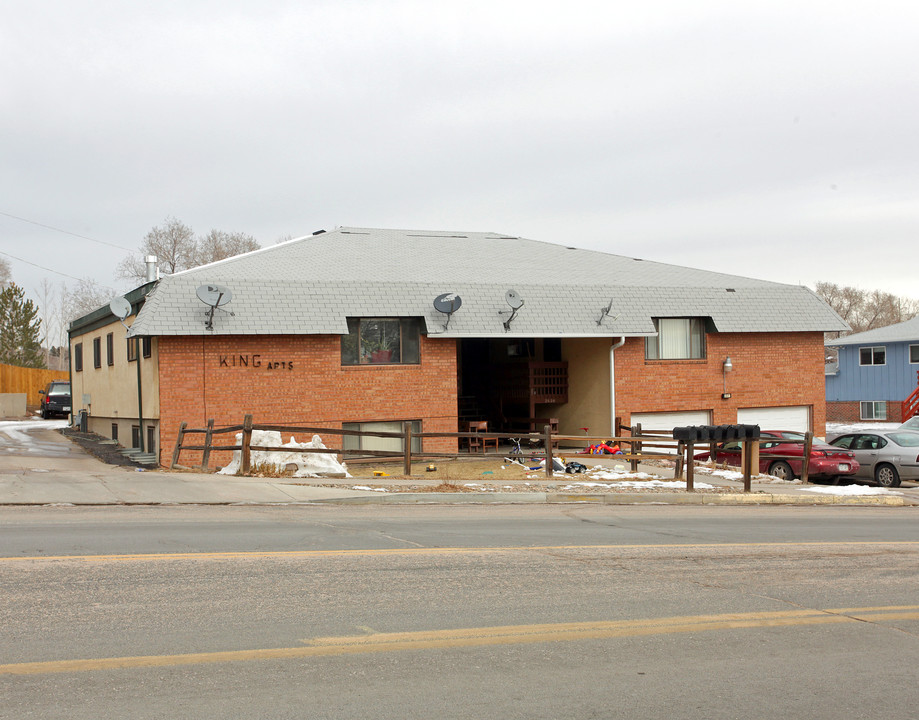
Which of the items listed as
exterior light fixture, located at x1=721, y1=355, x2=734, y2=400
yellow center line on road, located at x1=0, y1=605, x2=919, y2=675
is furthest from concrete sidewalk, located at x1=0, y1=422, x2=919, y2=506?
yellow center line on road, located at x1=0, y1=605, x2=919, y2=675

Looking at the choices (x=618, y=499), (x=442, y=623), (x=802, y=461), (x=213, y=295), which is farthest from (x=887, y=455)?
(x=442, y=623)

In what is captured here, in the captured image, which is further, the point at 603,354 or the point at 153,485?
the point at 603,354

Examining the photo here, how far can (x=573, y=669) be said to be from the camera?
5852 mm

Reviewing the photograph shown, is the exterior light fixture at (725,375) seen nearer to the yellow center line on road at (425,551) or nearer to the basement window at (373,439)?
the basement window at (373,439)

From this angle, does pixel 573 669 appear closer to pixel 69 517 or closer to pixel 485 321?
pixel 69 517

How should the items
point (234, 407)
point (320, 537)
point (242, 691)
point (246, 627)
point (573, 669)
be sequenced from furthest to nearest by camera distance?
point (234, 407) < point (320, 537) < point (246, 627) < point (573, 669) < point (242, 691)

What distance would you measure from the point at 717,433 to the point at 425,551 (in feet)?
35.7

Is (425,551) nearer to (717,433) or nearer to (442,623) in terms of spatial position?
(442,623)

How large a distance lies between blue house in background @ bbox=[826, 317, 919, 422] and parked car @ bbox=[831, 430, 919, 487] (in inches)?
1024

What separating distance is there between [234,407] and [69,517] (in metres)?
11.3

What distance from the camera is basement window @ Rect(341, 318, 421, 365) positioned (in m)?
24.5

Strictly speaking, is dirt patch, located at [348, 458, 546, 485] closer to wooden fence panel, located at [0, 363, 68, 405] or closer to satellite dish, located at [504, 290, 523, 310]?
satellite dish, located at [504, 290, 523, 310]

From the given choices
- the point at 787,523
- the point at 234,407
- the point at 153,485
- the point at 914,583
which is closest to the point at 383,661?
the point at 914,583

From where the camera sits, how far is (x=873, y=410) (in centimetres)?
5084
